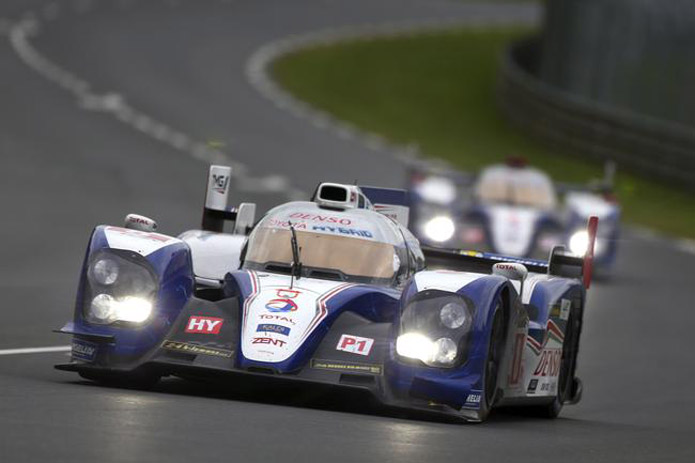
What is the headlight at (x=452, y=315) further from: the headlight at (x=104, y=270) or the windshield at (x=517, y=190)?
the windshield at (x=517, y=190)

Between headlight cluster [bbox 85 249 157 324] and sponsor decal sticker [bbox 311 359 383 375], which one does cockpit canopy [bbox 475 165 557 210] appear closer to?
headlight cluster [bbox 85 249 157 324]

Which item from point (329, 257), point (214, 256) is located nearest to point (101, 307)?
point (329, 257)

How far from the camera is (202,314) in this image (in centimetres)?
1045

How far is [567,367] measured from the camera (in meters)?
12.3

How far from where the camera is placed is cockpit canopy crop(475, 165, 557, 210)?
2353 centimetres

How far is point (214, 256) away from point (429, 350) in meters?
2.85

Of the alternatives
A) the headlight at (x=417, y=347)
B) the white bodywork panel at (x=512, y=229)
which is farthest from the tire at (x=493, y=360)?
the white bodywork panel at (x=512, y=229)

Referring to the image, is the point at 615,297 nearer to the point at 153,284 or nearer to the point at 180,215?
the point at 180,215

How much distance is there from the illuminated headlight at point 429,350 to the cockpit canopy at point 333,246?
1.34 meters

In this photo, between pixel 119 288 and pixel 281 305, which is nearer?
pixel 281 305

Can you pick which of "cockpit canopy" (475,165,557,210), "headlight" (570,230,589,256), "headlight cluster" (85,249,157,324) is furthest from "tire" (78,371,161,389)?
"cockpit canopy" (475,165,557,210)

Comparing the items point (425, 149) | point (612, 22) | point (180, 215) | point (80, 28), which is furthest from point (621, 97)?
point (80, 28)

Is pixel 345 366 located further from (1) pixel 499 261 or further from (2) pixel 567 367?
(1) pixel 499 261

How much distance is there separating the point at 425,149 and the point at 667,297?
15931 millimetres
